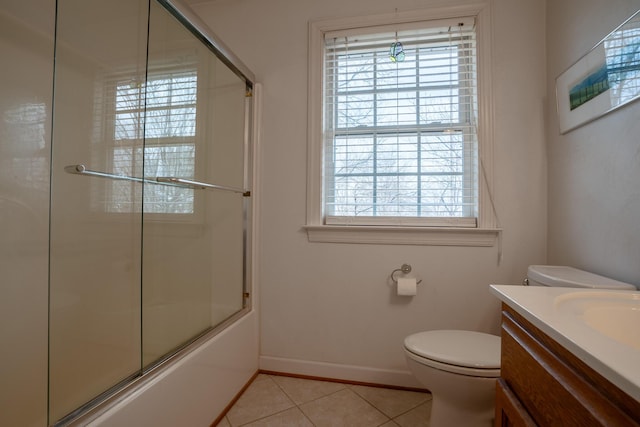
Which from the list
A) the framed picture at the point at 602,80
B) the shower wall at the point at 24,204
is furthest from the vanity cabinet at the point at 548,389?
the shower wall at the point at 24,204

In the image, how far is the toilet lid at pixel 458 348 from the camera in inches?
42.6

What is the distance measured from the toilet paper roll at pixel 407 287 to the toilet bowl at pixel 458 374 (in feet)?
1.11

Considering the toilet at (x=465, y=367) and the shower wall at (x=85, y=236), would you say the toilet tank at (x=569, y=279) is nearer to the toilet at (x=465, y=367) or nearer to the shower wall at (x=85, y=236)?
the toilet at (x=465, y=367)

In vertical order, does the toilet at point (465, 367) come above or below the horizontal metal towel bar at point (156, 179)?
below

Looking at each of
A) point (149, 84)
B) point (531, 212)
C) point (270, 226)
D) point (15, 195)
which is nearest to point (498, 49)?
point (531, 212)

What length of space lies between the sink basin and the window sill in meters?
0.81

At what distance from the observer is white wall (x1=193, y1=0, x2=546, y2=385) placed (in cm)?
157

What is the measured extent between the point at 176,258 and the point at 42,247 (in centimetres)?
54

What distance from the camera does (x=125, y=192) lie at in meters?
1.31

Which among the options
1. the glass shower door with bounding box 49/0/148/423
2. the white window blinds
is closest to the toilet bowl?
the white window blinds

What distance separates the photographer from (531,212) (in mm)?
1562

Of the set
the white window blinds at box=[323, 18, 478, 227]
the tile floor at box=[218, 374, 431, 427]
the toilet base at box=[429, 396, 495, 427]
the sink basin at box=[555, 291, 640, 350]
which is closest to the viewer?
the sink basin at box=[555, 291, 640, 350]

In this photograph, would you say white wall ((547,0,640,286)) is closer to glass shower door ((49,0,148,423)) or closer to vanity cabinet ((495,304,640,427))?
vanity cabinet ((495,304,640,427))

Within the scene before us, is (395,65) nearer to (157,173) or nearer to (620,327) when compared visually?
(157,173)
